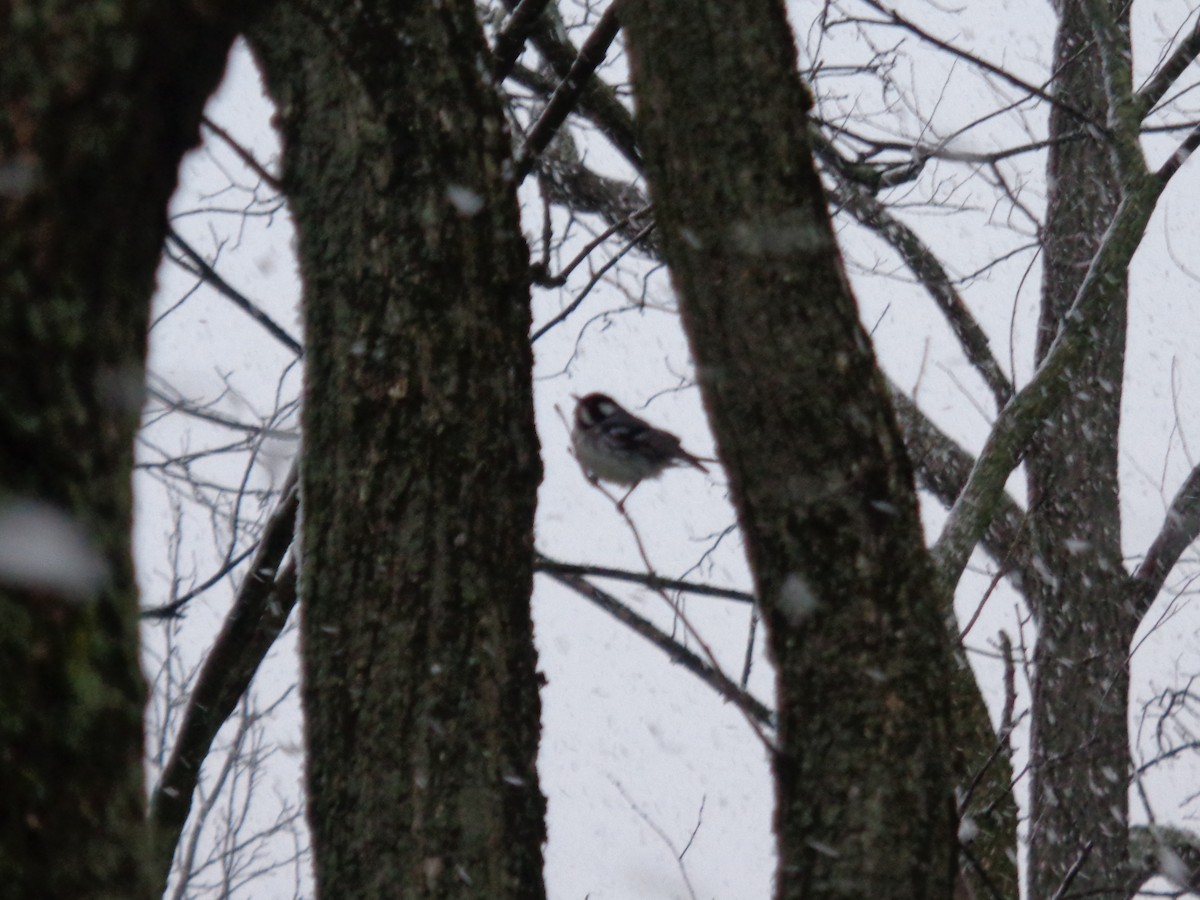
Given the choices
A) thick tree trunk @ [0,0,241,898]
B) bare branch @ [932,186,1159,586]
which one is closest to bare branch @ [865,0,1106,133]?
bare branch @ [932,186,1159,586]

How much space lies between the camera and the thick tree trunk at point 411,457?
204 centimetres

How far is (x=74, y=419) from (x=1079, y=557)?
230 inches

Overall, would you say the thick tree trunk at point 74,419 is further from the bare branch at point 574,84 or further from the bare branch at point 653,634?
the bare branch at point 653,634

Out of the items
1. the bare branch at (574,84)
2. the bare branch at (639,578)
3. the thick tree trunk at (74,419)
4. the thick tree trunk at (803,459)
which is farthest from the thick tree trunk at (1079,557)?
the thick tree trunk at (74,419)

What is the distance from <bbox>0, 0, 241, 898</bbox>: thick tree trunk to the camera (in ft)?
3.28

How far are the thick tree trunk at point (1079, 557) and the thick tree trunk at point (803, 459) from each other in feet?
9.44

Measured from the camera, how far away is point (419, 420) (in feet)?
7.07

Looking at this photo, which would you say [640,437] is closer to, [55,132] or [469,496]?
[469,496]

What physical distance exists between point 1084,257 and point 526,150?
451 centimetres

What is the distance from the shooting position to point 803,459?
6.97 ft

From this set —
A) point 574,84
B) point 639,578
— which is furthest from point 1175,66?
point 639,578

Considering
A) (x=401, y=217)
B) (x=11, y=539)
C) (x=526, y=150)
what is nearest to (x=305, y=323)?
(x=401, y=217)

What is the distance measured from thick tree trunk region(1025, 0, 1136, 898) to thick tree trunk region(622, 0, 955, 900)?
2.88 m

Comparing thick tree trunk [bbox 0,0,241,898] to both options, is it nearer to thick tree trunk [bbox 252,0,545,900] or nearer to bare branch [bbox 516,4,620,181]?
thick tree trunk [bbox 252,0,545,900]
